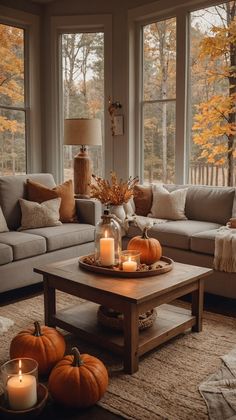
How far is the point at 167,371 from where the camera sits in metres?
2.39

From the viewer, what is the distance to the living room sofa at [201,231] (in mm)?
3414

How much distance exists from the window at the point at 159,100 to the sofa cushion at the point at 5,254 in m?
2.32

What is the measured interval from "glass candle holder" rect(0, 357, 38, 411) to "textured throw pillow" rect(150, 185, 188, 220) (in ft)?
8.55

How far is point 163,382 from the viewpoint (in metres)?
2.28

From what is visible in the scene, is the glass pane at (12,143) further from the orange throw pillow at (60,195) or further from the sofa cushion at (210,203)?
the sofa cushion at (210,203)

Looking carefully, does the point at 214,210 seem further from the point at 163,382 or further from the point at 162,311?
the point at 163,382

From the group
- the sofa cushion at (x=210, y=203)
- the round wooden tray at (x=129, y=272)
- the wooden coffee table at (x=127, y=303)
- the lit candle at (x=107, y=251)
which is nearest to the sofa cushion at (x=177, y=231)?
the sofa cushion at (x=210, y=203)

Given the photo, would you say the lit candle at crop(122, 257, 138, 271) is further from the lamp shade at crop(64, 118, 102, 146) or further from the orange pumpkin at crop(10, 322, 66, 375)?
the lamp shade at crop(64, 118, 102, 146)

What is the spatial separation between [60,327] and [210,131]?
2810 mm

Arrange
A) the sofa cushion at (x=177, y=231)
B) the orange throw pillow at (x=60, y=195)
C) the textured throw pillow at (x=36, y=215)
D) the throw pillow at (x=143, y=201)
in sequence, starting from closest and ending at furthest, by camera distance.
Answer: the sofa cushion at (x=177, y=231)
the textured throw pillow at (x=36, y=215)
the orange throw pillow at (x=60, y=195)
the throw pillow at (x=143, y=201)

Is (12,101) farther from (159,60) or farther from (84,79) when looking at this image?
(159,60)

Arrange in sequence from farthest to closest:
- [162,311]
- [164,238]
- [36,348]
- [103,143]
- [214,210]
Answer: [103,143], [214,210], [164,238], [162,311], [36,348]

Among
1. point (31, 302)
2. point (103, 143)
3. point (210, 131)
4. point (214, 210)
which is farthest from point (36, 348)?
point (103, 143)

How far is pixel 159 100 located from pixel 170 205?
1507mm
